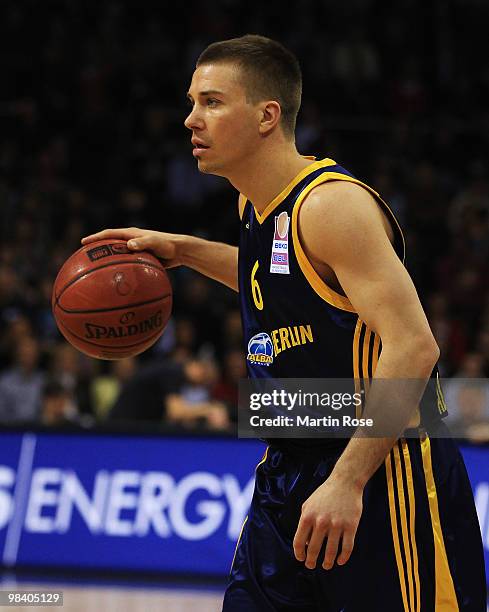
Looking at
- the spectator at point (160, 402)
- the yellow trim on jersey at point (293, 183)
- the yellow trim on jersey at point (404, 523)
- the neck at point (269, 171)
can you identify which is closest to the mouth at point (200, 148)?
the neck at point (269, 171)

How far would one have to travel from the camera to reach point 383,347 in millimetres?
2846

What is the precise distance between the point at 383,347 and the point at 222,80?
35.4 inches

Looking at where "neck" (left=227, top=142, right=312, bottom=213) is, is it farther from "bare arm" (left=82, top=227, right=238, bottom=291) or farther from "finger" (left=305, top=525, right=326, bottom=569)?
"finger" (left=305, top=525, right=326, bottom=569)

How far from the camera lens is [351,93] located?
12.8 meters

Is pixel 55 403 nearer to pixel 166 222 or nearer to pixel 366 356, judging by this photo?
pixel 166 222

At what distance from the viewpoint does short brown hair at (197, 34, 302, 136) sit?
10.5 feet

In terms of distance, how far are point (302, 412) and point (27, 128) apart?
9682 millimetres

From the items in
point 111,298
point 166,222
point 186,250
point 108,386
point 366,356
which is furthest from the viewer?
point 166,222

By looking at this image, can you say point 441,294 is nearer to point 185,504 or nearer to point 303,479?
point 185,504

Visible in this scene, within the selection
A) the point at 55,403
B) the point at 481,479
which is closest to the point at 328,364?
the point at 481,479

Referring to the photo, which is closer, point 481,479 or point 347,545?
point 347,545

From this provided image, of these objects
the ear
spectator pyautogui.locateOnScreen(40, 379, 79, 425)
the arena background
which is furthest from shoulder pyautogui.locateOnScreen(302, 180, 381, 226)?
spectator pyautogui.locateOnScreen(40, 379, 79, 425)

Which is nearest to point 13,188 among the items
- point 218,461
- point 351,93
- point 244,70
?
point 351,93

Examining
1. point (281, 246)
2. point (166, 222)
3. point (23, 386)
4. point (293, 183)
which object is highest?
point (166, 222)
